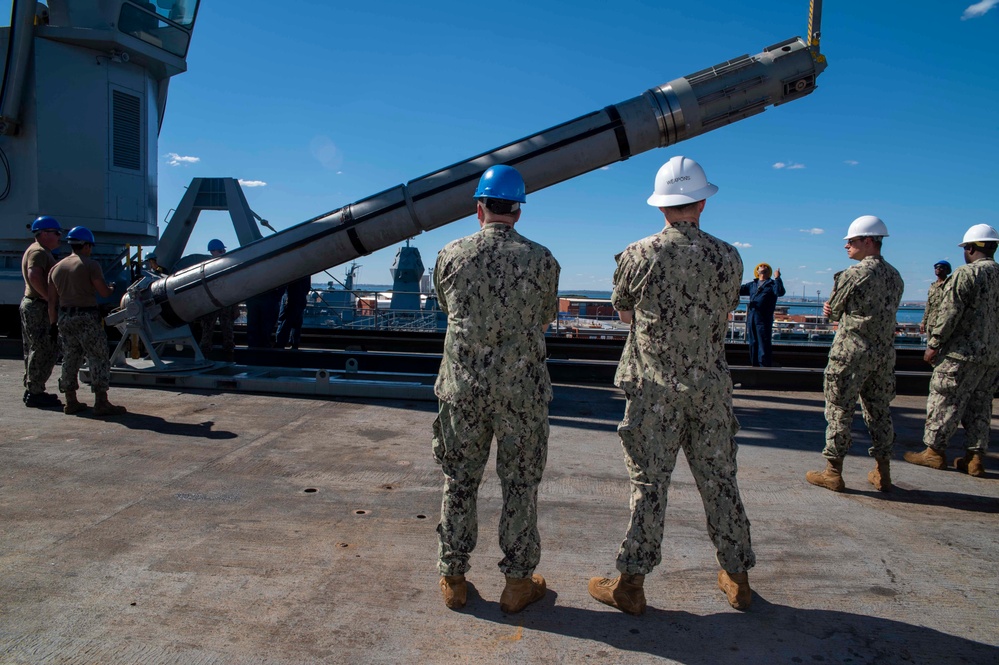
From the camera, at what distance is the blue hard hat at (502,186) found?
9.99 feet

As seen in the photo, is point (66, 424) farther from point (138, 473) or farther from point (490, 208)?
point (490, 208)

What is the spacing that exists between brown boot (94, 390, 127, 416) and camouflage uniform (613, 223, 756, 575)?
5.77 metres

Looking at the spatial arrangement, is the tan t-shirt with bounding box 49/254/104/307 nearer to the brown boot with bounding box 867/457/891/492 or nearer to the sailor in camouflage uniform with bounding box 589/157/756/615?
the sailor in camouflage uniform with bounding box 589/157/756/615

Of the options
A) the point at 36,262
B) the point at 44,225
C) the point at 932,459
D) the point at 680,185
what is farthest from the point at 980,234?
the point at 36,262

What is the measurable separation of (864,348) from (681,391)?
2469 mm

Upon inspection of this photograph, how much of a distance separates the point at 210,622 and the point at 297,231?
5.81m

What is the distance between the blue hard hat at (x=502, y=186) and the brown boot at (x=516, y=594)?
1.79 m

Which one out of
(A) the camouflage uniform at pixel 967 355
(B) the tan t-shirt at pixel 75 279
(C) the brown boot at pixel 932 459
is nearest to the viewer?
(A) the camouflage uniform at pixel 967 355

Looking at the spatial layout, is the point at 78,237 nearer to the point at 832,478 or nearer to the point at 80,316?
the point at 80,316

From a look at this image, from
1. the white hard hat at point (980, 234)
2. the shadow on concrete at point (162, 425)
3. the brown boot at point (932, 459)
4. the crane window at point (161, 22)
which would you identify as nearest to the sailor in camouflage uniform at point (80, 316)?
the shadow on concrete at point (162, 425)

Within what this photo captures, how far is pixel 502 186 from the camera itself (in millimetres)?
3053

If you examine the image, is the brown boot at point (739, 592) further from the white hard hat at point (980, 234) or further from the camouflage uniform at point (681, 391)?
the white hard hat at point (980, 234)

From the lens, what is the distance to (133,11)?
1008 centimetres

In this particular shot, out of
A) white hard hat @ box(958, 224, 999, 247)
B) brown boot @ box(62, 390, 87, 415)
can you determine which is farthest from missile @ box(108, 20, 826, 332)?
white hard hat @ box(958, 224, 999, 247)
